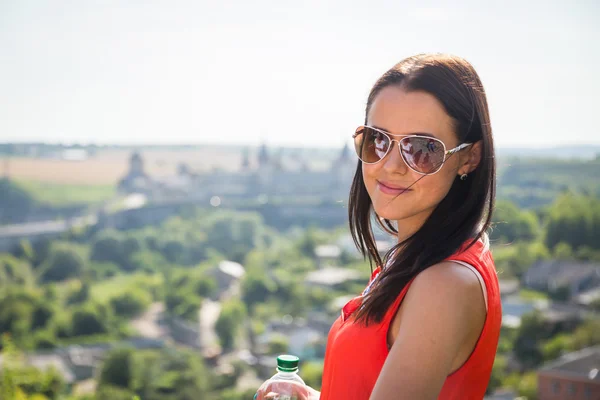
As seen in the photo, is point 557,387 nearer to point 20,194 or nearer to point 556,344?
point 556,344

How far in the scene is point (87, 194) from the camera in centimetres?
3198

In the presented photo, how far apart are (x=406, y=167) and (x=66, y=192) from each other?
3199 cm

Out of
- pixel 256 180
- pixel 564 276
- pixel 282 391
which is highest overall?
pixel 282 391

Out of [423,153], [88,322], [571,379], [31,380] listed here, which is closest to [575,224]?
[88,322]

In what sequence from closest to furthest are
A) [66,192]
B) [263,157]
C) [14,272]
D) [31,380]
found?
[31,380] → [14,272] → [66,192] → [263,157]

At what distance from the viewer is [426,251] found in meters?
0.60

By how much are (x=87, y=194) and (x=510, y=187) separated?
20.0 m

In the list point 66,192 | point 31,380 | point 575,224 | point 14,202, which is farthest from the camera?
point 66,192

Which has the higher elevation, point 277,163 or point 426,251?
point 426,251

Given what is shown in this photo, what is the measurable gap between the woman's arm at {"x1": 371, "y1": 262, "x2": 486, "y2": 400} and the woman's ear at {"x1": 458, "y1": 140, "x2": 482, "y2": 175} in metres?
0.17

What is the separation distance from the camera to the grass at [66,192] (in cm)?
2823

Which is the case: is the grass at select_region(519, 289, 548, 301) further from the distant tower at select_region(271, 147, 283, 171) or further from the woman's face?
the distant tower at select_region(271, 147, 283, 171)

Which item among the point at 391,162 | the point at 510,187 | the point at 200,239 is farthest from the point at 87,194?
the point at 391,162

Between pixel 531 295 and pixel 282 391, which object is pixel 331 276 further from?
pixel 282 391
